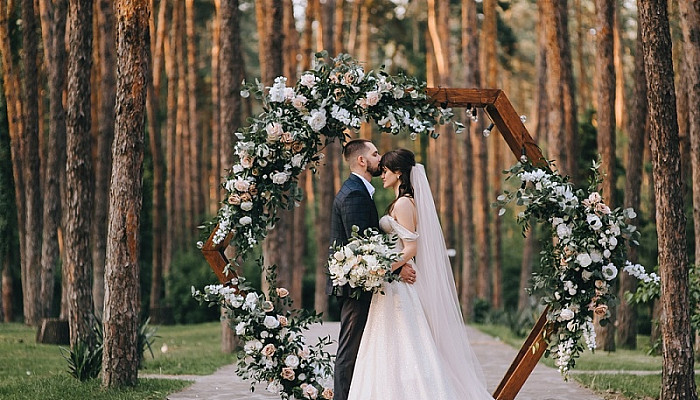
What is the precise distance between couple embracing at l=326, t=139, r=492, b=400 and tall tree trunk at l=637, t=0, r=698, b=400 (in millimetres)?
1885

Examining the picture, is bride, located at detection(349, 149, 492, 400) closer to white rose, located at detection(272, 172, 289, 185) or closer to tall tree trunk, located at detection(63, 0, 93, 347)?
white rose, located at detection(272, 172, 289, 185)

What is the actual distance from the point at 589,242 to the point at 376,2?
2802cm

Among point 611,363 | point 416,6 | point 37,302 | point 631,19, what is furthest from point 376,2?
point 611,363

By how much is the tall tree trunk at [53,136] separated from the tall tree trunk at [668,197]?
10573 millimetres

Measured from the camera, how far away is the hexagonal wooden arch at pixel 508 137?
879 centimetres

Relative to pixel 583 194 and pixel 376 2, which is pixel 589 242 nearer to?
pixel 583 194

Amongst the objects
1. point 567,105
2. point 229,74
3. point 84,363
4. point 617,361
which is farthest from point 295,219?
point 84,363

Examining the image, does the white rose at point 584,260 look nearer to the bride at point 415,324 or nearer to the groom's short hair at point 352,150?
the bride at point 415,324

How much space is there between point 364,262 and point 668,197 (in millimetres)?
3029

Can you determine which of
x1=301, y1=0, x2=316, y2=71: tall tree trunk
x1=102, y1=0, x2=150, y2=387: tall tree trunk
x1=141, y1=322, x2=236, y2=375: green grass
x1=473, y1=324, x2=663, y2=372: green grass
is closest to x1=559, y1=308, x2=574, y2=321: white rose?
x1=473, y1=324, x2=663, y2=372: green grass

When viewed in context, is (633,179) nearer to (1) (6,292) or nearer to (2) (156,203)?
(2) (156,203)

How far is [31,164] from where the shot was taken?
18484mm

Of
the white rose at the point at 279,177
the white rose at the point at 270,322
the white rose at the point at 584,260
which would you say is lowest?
the white rose at the point at 270,322

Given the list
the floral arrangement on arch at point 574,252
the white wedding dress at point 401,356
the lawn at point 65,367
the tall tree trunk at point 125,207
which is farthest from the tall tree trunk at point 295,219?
the white wedding dress at point 401,356
